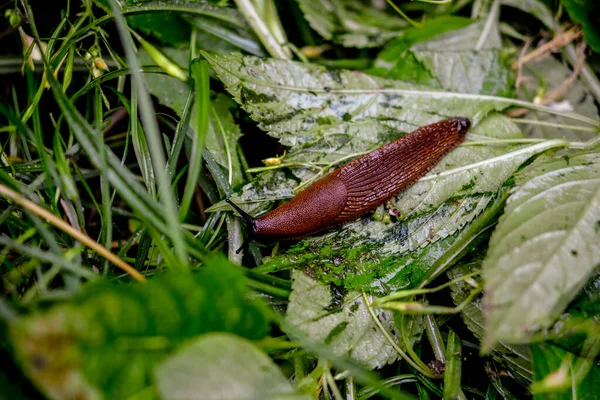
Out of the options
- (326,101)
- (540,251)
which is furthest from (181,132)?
(540,251)

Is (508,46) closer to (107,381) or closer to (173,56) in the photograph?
(173,56)

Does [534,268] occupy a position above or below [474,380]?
above

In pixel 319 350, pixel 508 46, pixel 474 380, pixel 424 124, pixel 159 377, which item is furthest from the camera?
pixel 508 46

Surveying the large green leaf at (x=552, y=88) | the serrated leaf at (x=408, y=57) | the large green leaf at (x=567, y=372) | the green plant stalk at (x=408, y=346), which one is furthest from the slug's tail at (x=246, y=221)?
the large green leaf at (x=552, y=88)

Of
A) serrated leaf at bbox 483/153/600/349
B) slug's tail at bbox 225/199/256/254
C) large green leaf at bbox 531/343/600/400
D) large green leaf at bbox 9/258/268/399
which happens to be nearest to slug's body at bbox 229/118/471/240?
slug's tail at bbox 225/199/256/254

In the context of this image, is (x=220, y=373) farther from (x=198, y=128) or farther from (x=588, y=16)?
(x=588, y=16)

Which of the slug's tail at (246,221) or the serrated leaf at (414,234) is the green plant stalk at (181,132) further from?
the serrated leaf at (414,234)

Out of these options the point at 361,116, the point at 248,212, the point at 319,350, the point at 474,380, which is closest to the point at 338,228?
the point at 248,212
